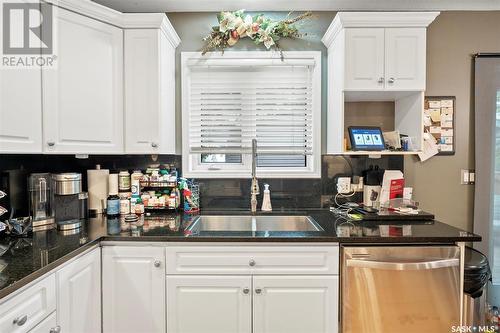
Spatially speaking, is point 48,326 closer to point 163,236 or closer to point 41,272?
point 41,272

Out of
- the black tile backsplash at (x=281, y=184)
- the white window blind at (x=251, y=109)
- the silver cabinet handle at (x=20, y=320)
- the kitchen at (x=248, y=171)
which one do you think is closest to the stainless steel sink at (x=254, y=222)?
the kitchen at (x=248, y=171)

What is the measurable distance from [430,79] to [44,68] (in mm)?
2596

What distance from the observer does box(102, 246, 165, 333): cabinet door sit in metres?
1.54

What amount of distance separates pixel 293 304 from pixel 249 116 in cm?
139

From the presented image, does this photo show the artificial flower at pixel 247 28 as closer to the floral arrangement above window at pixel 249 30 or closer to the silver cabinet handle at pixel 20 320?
the floral arrangement above window at pixel 249 30

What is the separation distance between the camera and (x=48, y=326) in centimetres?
116

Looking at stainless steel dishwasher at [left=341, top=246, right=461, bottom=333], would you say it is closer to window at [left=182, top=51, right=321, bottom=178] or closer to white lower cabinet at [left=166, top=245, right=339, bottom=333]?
white lower cabinet at [left=166, top=245, right=339, bottom=333]

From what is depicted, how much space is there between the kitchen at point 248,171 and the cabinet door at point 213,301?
0.03 ft

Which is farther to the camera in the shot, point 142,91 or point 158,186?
point 158,186

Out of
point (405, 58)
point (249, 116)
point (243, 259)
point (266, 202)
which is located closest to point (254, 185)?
point (266, 202)

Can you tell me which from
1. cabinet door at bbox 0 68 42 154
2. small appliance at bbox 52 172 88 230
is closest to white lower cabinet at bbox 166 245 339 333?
small appliance at bbox 52 172 88 230

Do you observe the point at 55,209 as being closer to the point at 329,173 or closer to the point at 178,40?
the point at 178,40

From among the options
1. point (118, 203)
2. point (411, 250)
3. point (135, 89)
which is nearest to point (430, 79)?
point (411, 250)

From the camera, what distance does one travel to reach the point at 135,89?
6.24 feet
